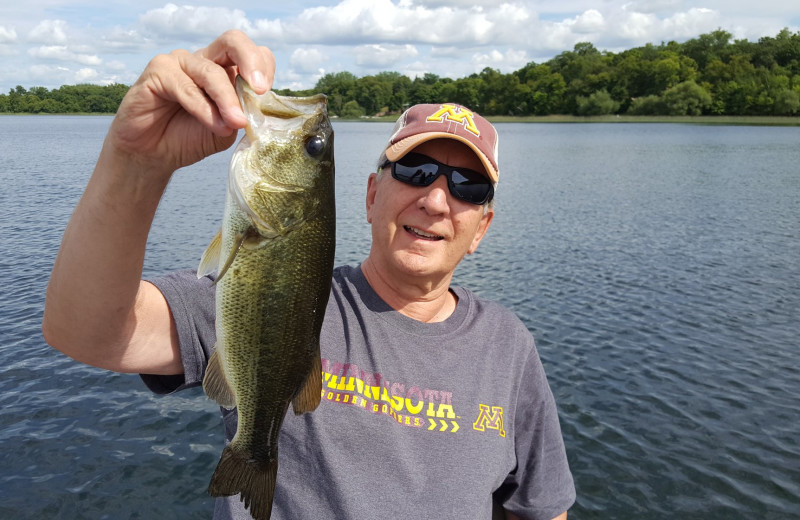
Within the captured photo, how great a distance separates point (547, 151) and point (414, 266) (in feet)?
153

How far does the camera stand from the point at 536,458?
9.11 ft

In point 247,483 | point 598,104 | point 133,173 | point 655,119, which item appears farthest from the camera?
point 598,104

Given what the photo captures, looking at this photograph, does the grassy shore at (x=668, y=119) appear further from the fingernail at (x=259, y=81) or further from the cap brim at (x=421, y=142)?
the fingernail at (x=259, y=81)

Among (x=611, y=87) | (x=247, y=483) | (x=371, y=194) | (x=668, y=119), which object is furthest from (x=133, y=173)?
(x=611, y=87)

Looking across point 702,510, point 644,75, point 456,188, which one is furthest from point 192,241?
point 644,75

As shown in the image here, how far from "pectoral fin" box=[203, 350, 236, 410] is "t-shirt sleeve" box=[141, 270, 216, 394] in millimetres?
255

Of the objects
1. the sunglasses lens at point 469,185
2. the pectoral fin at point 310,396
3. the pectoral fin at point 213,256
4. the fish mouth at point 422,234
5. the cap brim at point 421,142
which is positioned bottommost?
the pectoral fin at point 310,396

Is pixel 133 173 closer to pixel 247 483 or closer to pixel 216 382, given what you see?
pixel 216 382

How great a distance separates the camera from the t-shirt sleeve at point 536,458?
275 centimetres

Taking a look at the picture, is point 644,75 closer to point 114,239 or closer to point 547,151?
point 547,151

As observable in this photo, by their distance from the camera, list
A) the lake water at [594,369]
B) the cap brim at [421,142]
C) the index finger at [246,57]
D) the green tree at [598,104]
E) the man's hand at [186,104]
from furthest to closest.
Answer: the green tree at [598,104] < the lake water at [594,369] < the cap brim at [421,142] < the index finger at [246,57] < the man's hand at [186,104]

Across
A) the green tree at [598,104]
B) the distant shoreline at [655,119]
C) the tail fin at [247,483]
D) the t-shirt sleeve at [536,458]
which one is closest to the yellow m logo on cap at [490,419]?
the t-shirt sleeve at [536,458]

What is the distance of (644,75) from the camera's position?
111m

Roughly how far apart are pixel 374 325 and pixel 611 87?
403 feet
